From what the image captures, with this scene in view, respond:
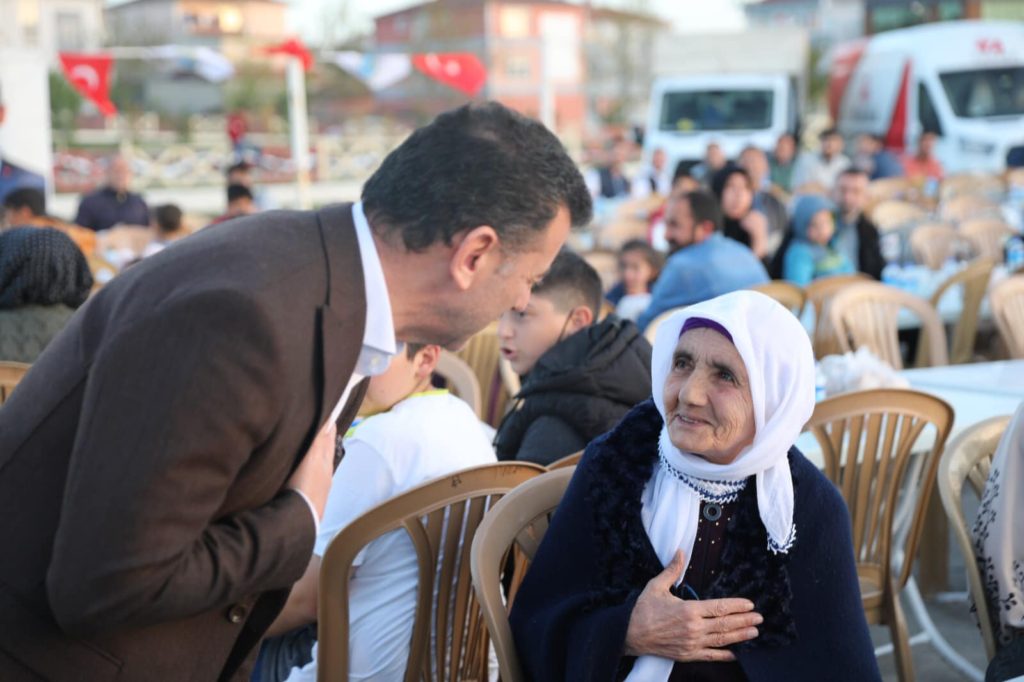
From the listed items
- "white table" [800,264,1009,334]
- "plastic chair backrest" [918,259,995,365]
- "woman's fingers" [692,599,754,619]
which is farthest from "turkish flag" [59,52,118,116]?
"woman's fingers" [692,599,754,619]

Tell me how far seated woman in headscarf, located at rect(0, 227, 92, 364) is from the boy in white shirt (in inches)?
67.6

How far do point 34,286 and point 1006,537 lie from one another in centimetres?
296

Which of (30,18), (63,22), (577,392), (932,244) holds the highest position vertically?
(63,22)

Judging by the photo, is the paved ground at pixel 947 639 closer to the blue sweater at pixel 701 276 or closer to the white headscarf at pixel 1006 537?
the white headscarf at pixel 1006 537

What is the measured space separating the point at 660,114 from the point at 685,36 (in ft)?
5.10

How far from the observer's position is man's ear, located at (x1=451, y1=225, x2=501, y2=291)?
148 cm

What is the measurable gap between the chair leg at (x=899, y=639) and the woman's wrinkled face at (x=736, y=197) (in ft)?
15.2

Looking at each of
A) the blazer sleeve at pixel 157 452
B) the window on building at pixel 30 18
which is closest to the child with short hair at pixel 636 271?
the blazer sleeve at pixel 157 452

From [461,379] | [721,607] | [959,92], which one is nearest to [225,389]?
[721,607]

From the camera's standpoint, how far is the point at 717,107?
60.7 feet

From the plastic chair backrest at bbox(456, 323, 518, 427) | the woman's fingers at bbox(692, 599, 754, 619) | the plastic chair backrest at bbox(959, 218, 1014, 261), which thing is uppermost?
the plastic chair backrest at bbox(959, 218, 1014, 261)

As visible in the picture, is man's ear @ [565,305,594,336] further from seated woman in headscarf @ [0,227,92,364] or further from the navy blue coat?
seated woman in headscarf @ [0,227,92,364]

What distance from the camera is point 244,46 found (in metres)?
50.0

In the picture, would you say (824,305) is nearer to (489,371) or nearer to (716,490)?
(489,371)
